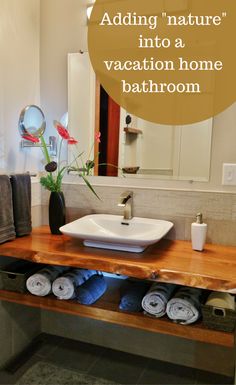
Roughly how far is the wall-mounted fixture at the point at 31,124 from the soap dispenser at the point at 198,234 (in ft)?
3.30

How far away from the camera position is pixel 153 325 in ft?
4.52

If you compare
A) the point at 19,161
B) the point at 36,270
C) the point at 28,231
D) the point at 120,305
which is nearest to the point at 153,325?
the point at 120,305

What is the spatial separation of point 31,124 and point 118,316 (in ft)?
3.77

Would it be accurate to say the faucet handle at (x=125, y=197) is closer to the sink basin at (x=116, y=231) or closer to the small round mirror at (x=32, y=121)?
the sink basin at (x=116, y=231)

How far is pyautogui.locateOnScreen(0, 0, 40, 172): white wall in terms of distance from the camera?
1716mm

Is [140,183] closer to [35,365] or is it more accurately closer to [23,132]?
[23,132]

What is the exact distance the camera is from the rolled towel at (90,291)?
1509 mm

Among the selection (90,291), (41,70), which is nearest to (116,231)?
(90,291)

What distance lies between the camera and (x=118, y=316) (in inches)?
56.6

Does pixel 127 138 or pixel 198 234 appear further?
pixel 127 138

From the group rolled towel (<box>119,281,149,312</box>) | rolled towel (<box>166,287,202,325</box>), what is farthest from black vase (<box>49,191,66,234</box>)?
rolled towel (<box>166,287,202,325</box>)

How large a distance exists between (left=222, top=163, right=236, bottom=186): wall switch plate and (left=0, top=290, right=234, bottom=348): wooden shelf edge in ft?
2.34

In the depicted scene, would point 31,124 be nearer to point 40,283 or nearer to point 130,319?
point 40,283

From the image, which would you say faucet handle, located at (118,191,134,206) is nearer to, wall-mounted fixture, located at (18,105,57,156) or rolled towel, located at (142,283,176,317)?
rolled towel, located at (142,283,176,317)
